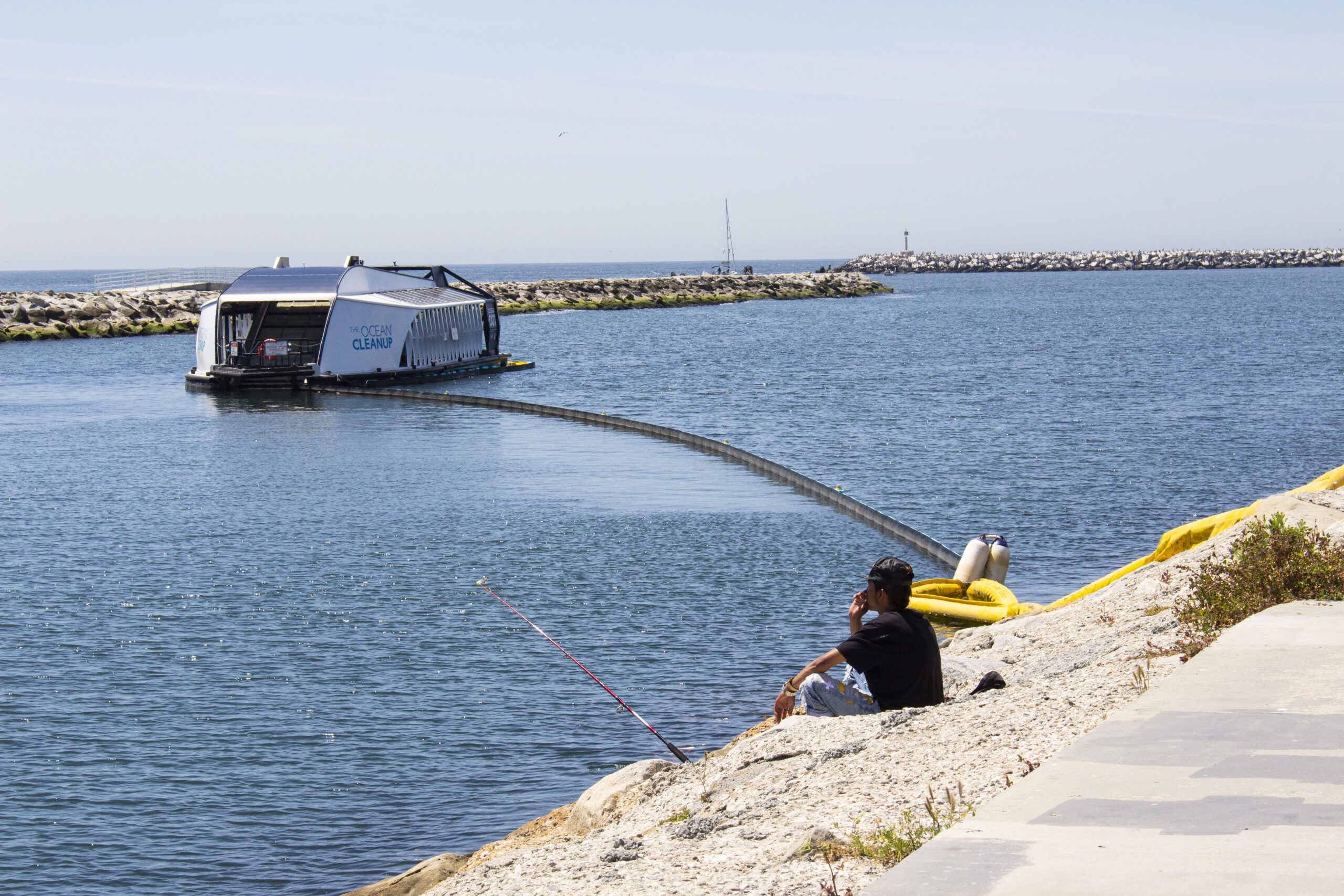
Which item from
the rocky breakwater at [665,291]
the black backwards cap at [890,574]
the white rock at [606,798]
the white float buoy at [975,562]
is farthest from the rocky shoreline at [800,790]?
the rocky breakwater at [665,291]

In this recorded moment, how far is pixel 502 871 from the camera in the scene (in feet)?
22.2

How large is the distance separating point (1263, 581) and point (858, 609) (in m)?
2.89

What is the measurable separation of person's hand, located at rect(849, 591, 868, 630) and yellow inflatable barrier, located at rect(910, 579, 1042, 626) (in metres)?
5.63

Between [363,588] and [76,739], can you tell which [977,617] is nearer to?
[363,588]

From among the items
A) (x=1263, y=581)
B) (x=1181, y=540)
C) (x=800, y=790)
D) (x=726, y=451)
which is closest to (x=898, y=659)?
(x=800, y=790)

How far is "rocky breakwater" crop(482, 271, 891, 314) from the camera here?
128m

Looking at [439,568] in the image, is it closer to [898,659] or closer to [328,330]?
[898,659]

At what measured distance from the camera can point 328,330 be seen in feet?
158

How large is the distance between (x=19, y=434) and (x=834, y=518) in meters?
25.9

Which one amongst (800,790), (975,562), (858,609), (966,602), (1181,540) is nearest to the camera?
(800,790)

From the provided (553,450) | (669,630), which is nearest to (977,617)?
(669,630)

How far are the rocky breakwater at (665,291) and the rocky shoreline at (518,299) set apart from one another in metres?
0.12

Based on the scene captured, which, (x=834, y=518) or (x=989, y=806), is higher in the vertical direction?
(x=989, y=806)

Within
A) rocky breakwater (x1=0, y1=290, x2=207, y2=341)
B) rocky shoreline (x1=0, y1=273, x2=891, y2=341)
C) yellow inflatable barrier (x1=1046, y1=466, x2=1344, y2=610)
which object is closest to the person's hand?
yellow inflatable barrier (x1=1046, y1=466, x2=1344, y2=610)
